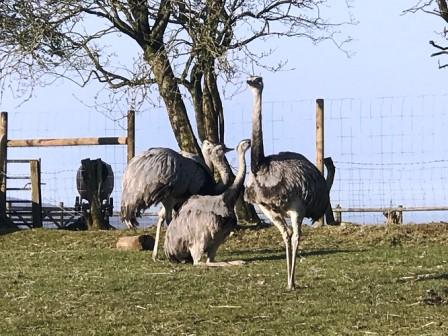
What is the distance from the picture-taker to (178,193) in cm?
1324

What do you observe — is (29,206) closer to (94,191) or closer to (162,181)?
(94,191)

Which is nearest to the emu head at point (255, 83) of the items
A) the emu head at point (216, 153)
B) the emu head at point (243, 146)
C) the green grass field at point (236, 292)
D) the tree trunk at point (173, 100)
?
the emu head at point (243, 146)

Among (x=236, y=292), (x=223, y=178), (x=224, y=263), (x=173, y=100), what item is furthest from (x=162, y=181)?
(x=173, y=100)

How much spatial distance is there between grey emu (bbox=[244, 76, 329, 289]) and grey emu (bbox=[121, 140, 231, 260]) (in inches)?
95.7

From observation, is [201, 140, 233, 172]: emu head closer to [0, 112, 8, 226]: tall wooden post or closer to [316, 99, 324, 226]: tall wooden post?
[316, 99, 324, 226]: tall wooden post

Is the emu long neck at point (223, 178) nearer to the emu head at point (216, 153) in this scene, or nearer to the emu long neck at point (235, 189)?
the emu head at point (216, 153)

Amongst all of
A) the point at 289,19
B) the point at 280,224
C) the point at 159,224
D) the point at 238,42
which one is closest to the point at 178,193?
the point at 159,224

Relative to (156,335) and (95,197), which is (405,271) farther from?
(95,197)

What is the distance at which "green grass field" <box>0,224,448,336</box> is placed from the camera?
837cm

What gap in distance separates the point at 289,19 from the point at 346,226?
11.0 ft

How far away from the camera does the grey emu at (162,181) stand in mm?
13023

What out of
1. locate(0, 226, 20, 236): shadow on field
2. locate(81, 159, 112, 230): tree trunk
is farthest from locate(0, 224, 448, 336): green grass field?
locate(81, 159, 112, 230): tree trunk

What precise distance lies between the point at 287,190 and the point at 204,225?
219 cm

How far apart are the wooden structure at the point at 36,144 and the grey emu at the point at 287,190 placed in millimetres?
7841
